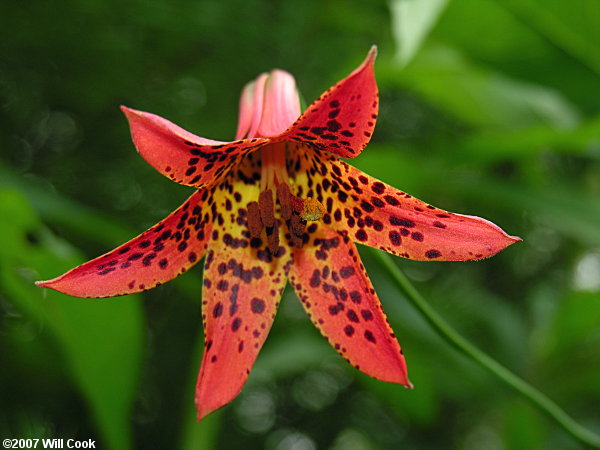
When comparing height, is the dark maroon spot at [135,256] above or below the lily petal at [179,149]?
below

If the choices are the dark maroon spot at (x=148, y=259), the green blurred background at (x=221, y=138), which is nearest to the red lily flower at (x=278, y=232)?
the dark maroon spot at (x=148, y=259)

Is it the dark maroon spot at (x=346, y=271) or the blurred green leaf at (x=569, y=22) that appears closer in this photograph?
the dark maroon spot at (x=346, y=271)

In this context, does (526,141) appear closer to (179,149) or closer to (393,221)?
(393,221)

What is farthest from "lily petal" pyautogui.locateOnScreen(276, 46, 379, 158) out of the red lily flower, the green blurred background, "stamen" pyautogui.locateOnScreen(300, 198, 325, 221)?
the green blurred background

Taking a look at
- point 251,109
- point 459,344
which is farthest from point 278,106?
point 459,344

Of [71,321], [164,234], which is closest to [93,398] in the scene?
[71,321]

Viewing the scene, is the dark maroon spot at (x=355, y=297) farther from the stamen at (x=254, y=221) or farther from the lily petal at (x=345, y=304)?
the stamen at (x=254, y=221)
